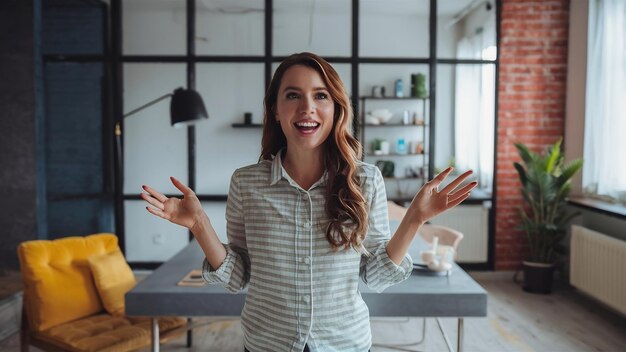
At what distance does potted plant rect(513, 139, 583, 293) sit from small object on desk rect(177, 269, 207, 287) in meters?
3.33

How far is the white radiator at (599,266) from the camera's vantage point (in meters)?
3.91

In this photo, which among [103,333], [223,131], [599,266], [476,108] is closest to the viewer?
[103,333]

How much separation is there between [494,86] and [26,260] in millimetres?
4385

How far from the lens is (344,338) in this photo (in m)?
1.19

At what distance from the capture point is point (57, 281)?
278 centimetres

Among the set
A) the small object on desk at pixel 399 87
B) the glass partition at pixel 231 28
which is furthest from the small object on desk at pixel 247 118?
the small object on desk at pixel 399 87

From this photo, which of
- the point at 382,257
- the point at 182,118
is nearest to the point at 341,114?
the point at 382,257

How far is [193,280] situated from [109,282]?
754 mm

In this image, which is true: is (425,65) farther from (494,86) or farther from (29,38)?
(29,38)

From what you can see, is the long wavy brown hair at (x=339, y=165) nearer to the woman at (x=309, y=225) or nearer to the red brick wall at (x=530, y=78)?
the woman at (x=309, y=225)

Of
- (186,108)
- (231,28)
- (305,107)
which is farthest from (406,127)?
(305,107)

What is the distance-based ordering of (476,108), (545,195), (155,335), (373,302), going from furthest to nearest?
1. (476,108)
2. (545,195)
3. (155,335)
4. (373,302)

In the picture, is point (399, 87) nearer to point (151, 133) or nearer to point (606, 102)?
point (606, 102)

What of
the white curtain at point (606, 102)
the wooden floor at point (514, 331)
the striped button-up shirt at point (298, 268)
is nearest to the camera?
the striped button-up shirt at point (298, 268)
